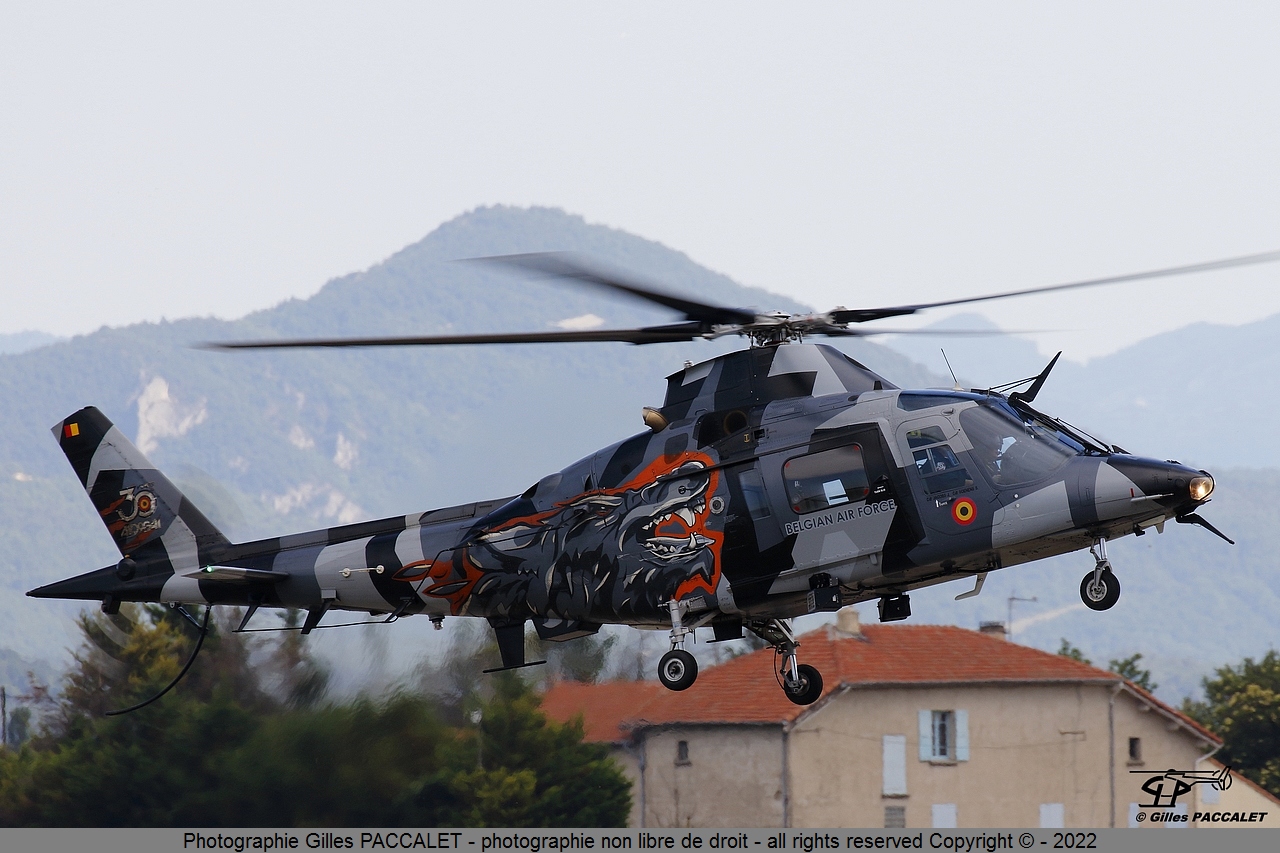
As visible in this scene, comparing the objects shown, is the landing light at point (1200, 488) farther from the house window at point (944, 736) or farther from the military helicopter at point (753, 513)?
the house window at point (944, 736)

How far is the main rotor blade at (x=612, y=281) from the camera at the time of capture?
1438cm

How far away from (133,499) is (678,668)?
339 inches

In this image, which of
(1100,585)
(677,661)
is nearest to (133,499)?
(677,661)

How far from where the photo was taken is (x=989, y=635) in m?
45.9

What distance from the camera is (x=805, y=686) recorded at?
704 inches

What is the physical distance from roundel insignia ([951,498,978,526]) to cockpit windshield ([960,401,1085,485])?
14.6 inches

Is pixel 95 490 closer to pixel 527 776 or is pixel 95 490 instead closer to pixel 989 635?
pixel 527 776

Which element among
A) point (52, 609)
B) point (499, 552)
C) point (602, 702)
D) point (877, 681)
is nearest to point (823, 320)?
point (499, 552)

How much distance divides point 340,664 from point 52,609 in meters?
150

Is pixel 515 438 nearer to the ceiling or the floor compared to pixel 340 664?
nearer to the ceiling

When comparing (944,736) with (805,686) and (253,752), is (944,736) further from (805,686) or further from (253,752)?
(805,686)

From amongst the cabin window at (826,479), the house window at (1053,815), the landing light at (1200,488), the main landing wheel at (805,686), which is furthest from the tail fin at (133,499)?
the house window at (1053,815)
